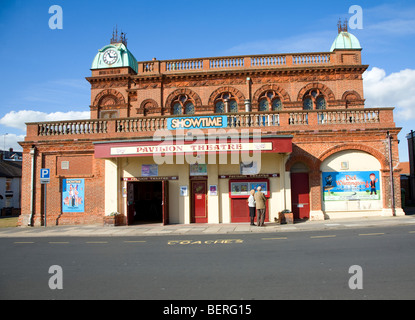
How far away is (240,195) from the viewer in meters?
17.3

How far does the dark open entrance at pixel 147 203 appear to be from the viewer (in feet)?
64.1

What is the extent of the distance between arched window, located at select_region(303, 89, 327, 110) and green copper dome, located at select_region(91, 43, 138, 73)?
42.9ft

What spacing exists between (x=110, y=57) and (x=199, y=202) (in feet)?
47.0

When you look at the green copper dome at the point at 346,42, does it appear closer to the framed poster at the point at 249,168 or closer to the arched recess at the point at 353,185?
the arched recess at the point at 353,185

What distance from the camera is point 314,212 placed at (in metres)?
16.9

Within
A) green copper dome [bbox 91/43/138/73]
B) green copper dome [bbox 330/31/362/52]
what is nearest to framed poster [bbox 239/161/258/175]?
green copper dome [bbox 330/31/362/52]

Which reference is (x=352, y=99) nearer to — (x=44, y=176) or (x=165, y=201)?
(x=165, y=201)

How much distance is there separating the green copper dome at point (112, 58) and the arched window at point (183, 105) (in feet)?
16.8

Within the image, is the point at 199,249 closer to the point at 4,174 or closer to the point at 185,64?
the point at 185,64

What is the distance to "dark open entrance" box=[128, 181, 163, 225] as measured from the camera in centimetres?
1953

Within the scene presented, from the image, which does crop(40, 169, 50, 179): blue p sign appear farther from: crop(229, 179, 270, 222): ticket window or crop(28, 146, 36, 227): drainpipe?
crop(229, 179, 270, 222): ticket window

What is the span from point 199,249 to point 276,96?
1511 cm
